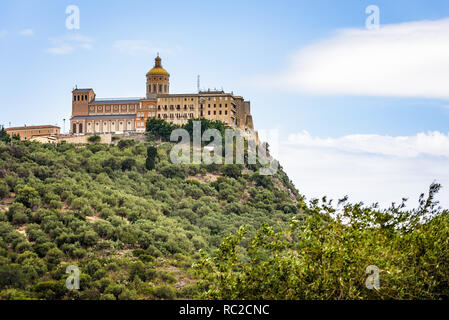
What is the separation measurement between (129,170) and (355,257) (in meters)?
71.1

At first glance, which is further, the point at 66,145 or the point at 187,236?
the point at 66,145

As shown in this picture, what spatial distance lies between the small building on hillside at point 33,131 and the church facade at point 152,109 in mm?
3259

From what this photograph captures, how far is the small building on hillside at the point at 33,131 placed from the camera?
375 feet

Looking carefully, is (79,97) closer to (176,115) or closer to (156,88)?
(156,88)

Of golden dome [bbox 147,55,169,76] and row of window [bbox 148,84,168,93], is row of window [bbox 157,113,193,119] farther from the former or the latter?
golden dome [bbox 147,55,169,76]

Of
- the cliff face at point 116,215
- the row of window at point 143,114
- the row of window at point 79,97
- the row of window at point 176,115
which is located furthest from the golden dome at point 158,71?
the cliff face at point 116,215

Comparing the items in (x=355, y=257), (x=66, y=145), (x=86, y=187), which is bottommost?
Result: (x=355, y=257)

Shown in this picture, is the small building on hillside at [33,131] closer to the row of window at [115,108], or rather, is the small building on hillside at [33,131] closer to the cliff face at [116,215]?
the row of window at [115,108]

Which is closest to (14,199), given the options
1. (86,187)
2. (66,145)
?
(86,187)

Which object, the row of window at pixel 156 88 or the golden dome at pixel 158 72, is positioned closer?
the row of window at pixel 156 88
